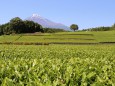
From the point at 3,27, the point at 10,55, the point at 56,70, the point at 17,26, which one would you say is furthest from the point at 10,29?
the point at 56,70

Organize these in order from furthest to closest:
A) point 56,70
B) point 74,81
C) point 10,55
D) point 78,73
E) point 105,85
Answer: point 10,55
point 56,70
point 78,73
point 74,81
point 105,85

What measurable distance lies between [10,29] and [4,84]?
442 feet

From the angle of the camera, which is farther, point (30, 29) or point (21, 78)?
point (30, 29)

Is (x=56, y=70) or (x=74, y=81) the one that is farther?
(x=56, y=70)

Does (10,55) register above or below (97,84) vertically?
below

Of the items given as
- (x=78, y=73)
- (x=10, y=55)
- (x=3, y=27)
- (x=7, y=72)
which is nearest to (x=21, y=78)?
(x=7, y=72)

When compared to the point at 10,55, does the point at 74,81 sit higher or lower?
higher

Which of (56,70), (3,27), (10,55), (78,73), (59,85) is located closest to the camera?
(59,85)

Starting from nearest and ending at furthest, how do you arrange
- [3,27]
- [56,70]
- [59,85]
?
[59,85] < [56,70] < [3,27]

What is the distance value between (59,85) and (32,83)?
0.63m

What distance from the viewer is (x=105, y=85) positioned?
18.2ft

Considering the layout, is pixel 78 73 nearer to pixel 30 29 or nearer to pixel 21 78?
pixel 21 78

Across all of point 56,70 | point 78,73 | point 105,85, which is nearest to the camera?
point 105,85

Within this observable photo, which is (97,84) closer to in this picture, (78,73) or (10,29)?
(78,73)
